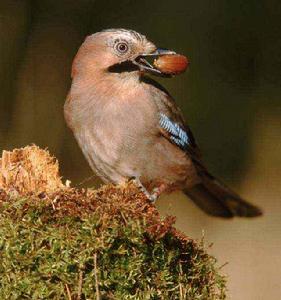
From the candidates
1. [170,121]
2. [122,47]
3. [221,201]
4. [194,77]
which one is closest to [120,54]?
[122,47]

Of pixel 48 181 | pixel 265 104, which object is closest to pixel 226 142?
pixel 265 104

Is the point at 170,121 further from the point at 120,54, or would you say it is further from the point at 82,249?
the point at 82,249

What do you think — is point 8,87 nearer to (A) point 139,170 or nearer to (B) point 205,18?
(B) point 205,18

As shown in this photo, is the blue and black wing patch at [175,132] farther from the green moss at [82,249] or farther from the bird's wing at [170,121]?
the green moss at [82,249]

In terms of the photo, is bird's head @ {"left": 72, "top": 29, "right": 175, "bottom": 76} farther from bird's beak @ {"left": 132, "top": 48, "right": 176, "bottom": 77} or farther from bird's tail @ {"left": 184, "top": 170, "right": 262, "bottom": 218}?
bird's tail @ {"left": 184, "top": 170, "right": 262, "bottom": 218}

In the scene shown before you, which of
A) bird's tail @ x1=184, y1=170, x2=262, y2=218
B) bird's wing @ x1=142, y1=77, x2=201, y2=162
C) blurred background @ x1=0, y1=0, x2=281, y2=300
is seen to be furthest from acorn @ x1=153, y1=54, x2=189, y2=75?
blurred background @ x1=0, y1=0, x2=281, y2=300

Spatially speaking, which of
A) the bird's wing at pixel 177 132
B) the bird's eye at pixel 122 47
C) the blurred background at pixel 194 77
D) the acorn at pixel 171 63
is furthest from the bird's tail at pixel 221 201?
the bird's eye at pixel 122 47
